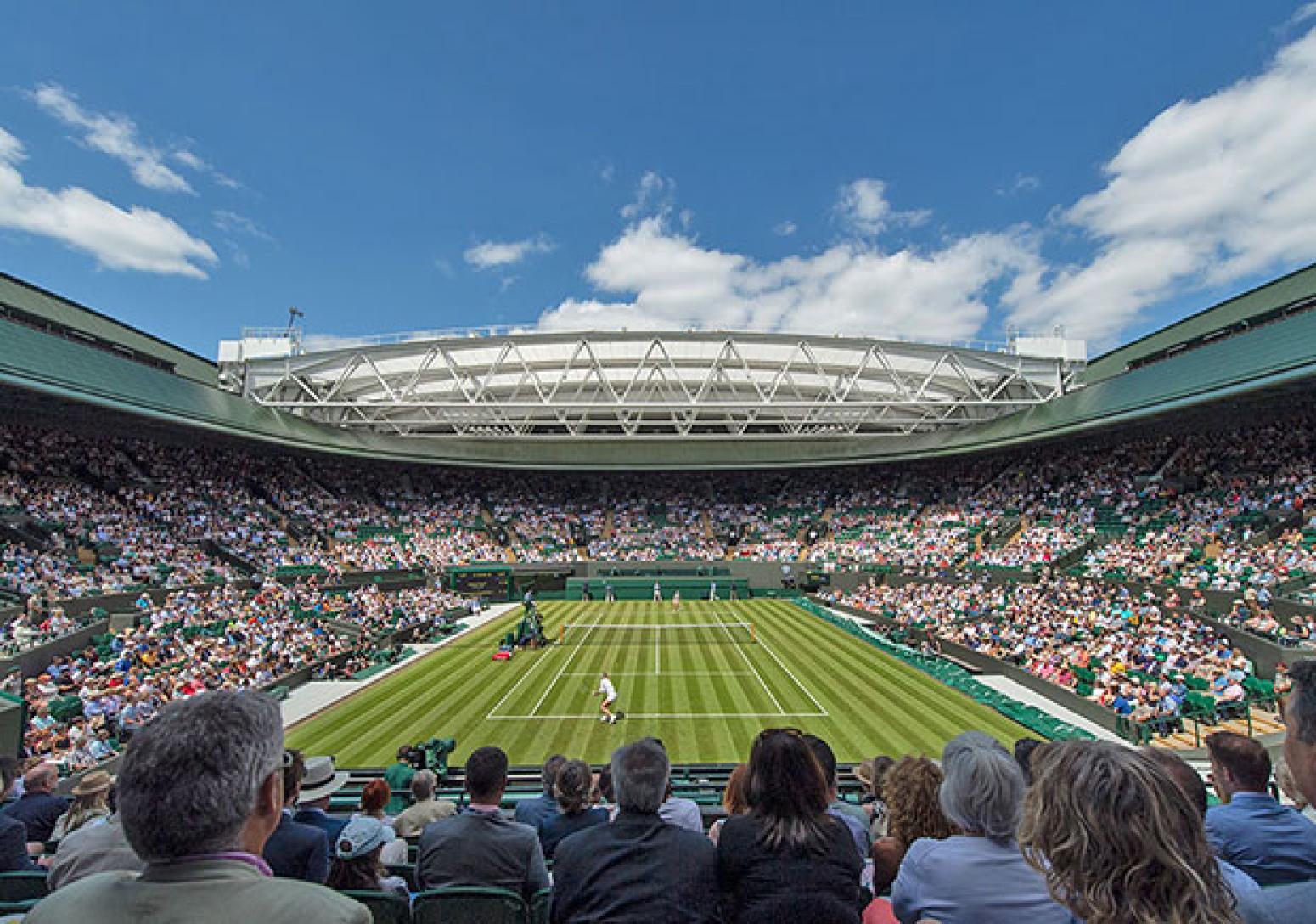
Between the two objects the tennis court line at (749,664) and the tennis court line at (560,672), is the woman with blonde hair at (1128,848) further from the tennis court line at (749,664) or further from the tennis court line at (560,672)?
the tennis court line at (560,672)

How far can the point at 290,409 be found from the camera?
112 feet

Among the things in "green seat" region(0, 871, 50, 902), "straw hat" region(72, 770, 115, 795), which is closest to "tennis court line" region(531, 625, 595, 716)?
"straw hat" region(72, 770, 115, 795)

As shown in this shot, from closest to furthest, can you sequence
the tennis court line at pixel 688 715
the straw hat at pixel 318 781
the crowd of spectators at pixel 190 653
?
1. the straw hat at pixel 318 781
2. the crowd of spectators at pixel 190 653
3. the tennis court line at pixel 688 715

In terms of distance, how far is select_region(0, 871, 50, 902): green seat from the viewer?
12.1ft

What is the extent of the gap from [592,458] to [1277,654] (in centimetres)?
3876

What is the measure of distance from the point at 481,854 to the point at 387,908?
0.54 meters

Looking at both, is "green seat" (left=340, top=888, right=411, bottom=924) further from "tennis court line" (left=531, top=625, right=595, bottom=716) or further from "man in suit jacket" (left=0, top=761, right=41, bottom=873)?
"tennis court line" (left=531, top=625, right=595, bottom=716)

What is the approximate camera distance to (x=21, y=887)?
378 cm

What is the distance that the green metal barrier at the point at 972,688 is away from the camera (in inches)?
543

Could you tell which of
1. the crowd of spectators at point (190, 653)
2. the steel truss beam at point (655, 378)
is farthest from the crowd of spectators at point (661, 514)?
the steel truss beam at point (655, 378)

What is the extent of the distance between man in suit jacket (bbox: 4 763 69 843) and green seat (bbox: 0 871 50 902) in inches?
74.5

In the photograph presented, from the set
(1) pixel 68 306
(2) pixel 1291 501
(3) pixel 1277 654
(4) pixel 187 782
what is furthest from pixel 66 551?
(2) pixel 1291 501

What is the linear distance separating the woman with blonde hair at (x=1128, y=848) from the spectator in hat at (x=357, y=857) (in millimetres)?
3424

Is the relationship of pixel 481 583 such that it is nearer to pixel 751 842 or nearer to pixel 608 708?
pixel 608 708
